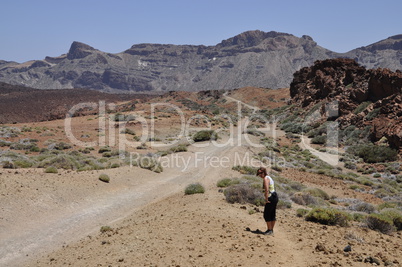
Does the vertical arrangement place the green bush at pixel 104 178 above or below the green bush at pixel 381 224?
below

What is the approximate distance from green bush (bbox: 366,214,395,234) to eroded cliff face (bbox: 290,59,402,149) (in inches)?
888

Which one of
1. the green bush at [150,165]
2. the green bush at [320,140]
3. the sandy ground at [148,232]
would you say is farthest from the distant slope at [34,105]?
the sandy ground at [148,232]

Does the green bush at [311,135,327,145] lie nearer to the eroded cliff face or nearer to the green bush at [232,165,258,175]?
the eroded cliff face

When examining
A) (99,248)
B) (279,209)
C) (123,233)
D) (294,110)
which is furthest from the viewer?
(294,110)

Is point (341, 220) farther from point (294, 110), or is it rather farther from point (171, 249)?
point (294, 110)

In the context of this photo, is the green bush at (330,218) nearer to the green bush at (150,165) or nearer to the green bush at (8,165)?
the green bush at (150,165)

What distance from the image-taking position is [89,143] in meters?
30.5

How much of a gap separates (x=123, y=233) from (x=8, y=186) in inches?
231

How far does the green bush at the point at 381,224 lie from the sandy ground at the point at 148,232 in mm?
365

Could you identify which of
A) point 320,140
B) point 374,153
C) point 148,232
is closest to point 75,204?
point 148,232

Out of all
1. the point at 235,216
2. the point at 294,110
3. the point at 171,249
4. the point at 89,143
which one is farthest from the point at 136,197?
the point at 294,110

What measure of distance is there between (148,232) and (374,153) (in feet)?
88.7

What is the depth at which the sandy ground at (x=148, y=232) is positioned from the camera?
6844 mm

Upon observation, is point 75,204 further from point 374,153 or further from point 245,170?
point 374,153
